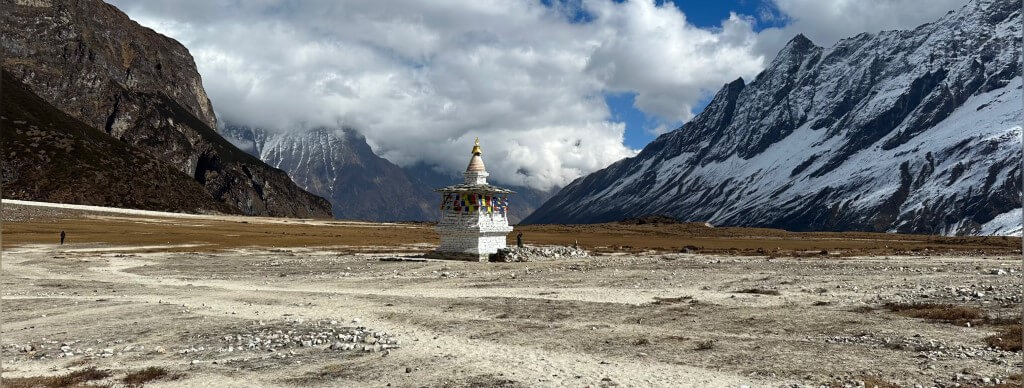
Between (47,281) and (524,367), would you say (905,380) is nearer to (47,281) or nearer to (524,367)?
(524,367)

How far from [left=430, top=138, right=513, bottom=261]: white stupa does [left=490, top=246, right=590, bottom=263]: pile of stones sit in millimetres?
1182

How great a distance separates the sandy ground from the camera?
1627cm

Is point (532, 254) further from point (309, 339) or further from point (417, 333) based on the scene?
point (309, 339)

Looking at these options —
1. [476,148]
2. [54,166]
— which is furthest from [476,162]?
[54,166]

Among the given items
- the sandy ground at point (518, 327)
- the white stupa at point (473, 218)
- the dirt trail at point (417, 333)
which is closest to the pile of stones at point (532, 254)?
the white stupa at point (473, 218)

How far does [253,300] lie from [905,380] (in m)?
24.5

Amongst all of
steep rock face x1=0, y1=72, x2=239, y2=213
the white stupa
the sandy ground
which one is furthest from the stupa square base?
steep rock face x1=0, y1=72, x2=239, y2=213

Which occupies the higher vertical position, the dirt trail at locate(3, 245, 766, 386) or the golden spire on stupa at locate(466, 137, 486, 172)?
the golden spire on stupa at locate(466, 137, 486, 172)

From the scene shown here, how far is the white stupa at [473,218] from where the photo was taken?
53281mm

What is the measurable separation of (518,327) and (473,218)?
31421mm

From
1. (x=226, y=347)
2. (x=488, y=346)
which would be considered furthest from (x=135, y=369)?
(x=488, y=346)

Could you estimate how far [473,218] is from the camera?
5362 centimetres

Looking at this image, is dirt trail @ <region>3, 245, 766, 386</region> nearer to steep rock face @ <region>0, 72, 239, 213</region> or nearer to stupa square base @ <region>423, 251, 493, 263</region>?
stupa square base @ <region>423, 251, 493, 263</region>

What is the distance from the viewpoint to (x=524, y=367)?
17.0 metres
